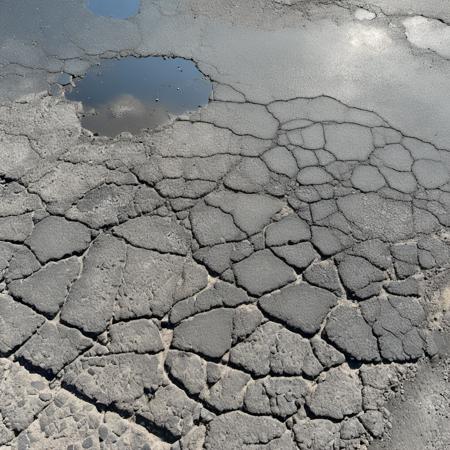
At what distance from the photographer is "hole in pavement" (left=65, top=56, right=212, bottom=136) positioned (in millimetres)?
4539

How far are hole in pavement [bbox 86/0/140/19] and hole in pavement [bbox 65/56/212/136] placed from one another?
97 cm

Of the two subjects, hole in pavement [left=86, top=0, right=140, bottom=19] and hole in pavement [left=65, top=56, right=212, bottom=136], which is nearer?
hole in pavement [left=65, top=56, right=212, bottom=136]

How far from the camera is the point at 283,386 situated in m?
2.96

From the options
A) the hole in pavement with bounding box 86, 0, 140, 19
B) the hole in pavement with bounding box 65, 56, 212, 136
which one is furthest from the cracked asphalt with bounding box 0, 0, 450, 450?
the hole in pavement with bounding box 86, 0, 140, 19

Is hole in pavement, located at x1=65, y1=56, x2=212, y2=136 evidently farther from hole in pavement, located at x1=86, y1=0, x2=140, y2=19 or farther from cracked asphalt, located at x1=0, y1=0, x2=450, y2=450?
hole in pavement, located at x1=86, y1=0, x2=140, y2=19

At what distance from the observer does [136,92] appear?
4824 mm

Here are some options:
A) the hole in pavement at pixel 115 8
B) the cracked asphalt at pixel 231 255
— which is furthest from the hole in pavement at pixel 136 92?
the hole in pavement at pixel 115 8

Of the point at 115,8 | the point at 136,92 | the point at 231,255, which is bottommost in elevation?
the point at 231,255

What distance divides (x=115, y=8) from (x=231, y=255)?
3944 millimetres

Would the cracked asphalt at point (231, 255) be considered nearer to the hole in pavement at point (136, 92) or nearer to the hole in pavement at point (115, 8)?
the hole in pavement at point (136, 92)

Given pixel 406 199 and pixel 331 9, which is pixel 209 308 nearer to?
pixel 406 199

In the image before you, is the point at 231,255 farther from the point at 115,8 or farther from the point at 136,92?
the point at 115,8

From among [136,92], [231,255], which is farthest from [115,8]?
[231,255]

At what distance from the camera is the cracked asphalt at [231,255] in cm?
286
